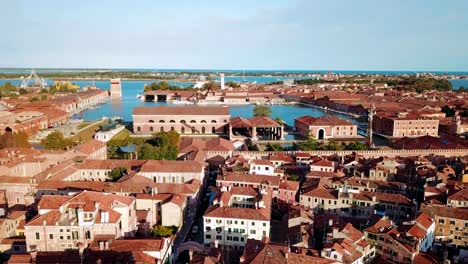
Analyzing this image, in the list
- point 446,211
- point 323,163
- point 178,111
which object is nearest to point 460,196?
point 446,211

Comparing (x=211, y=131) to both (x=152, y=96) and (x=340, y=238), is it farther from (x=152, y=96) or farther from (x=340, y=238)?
(x=152, y=96)

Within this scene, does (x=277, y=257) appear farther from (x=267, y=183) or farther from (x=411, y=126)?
(x=411, y=126)

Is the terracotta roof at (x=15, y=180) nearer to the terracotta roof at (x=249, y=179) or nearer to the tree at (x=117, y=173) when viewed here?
the tree at (x=117, y=173)

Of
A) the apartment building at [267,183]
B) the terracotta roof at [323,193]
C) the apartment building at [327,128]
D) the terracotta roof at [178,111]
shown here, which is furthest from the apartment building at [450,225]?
the terracotta roof at [178,111]

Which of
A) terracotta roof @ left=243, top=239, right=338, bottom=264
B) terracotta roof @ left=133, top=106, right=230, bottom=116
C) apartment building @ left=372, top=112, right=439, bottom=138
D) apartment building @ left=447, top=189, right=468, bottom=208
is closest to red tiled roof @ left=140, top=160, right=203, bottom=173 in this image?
terracotta roof @ left=243, top=239, right=338, bottom=264

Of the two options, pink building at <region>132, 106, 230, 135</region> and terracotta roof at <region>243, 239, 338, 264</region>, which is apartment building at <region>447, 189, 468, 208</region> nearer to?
terracotta roof at <region>243, 239, 338, 264</region>
